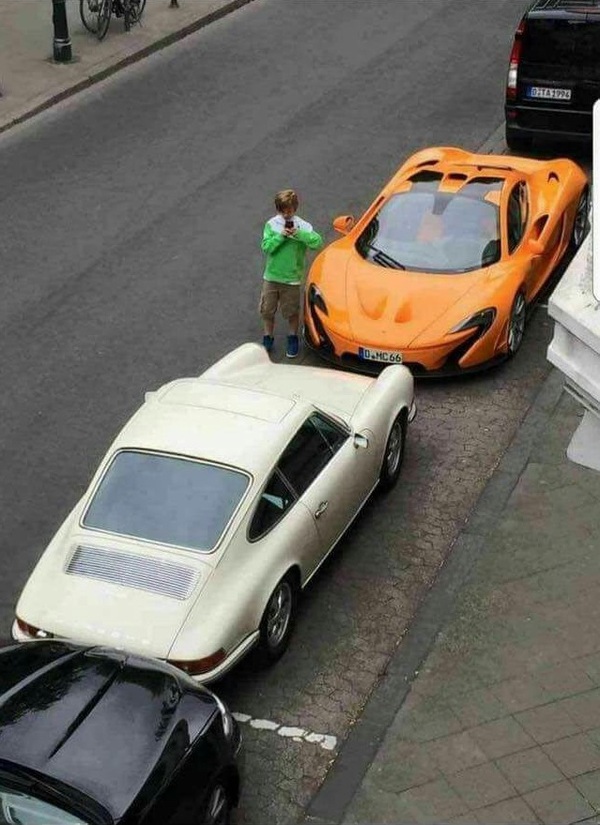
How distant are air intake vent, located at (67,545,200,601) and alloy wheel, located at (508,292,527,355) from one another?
15.7 ft

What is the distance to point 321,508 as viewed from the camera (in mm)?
9547

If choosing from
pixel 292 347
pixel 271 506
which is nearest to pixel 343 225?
pixel 292 347

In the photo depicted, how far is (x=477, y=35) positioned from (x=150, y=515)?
13.8m

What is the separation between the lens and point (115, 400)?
12141 mm

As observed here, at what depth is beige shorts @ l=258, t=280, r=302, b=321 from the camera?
1259 centimetres

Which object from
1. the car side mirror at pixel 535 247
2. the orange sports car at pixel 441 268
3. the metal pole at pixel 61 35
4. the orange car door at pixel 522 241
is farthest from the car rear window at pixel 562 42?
the metal pole at pixel 61 35

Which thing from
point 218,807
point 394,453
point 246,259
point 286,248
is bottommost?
point 246,259

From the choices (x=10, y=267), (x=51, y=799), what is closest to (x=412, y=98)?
(x=10, y=267)

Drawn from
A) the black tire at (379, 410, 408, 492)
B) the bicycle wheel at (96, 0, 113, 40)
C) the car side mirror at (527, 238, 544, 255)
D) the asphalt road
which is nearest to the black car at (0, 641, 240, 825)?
the asphalt road

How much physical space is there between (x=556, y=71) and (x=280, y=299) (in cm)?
555

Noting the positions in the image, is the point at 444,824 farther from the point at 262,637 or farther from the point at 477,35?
the point at 477,35

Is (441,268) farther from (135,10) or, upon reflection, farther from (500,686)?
(135,10)

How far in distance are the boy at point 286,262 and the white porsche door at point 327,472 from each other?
2.72 m

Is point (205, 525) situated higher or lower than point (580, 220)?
higher
